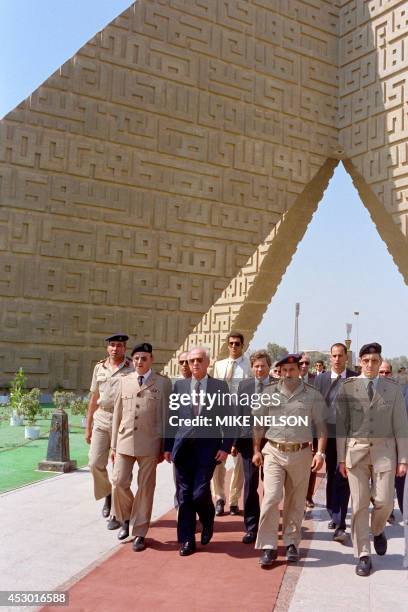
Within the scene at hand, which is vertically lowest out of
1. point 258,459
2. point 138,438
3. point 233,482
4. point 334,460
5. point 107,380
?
point 233,482

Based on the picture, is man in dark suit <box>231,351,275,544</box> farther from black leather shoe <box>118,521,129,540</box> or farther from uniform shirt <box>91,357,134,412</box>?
uniform shirt <box>91,357,134,412</box>

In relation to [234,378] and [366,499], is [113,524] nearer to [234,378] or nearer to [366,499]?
[234,378]

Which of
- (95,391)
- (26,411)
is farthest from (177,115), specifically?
(95,391)

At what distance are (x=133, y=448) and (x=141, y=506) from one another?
34cm

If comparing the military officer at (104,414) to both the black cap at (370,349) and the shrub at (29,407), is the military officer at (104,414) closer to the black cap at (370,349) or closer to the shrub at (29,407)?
the black cap at (370,349)

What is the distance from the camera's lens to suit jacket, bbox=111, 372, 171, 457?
3.78 m

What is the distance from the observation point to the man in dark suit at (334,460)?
4.05 meters

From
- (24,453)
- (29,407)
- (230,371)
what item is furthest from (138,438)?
(29,407)

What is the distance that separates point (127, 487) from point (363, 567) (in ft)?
4.72

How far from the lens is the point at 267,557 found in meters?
3.31

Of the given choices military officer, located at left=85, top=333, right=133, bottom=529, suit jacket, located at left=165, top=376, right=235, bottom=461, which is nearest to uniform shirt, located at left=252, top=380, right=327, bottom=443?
suit jacket, located at left=165, top=376, right=235, bottom=461

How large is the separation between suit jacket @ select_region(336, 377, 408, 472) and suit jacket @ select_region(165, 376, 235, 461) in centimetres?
68

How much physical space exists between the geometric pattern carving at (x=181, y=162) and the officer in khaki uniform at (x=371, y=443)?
8992mm

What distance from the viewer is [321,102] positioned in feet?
49.2
